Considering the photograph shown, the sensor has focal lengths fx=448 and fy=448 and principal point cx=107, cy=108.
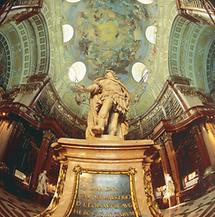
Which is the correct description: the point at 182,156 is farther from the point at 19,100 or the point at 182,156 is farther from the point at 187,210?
the point at 19,100

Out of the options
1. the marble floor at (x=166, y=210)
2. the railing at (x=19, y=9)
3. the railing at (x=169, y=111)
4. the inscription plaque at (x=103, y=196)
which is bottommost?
the inscription plaque at (x=103, y=196)

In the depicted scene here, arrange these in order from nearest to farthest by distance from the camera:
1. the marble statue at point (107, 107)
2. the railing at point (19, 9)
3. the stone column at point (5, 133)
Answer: the marble statue at point (107, 107) < the railing at point (19, 9) < the stone column at point (5, 133)

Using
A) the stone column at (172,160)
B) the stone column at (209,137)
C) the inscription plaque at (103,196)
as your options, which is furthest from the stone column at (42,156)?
the inscription plaque at (103,196)

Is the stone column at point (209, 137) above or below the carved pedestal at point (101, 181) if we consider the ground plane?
above

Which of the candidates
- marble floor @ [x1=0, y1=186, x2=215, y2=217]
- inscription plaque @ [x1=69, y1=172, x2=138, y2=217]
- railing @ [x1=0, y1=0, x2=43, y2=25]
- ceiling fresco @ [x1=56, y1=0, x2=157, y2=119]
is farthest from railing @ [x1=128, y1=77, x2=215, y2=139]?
inscription plaque @ [x1=69, y1=172, x2=138, y2=217]

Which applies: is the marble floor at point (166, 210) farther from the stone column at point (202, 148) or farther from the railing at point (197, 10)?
the railing at point (197, 10)

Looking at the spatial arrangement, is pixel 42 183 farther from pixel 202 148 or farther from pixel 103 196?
pixel 103 196

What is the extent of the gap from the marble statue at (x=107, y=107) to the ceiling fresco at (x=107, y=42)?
4851 mm

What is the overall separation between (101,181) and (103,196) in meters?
0.24

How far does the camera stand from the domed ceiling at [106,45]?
40.9ft

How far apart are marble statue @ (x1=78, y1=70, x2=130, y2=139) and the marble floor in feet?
8.25

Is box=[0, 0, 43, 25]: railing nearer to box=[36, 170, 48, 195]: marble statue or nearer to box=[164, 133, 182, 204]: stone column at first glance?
box=[36, 170, 48, 195]: marble statue

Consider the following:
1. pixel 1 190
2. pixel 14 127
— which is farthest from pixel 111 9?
pixel 1 190

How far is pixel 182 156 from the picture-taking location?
11.1m
